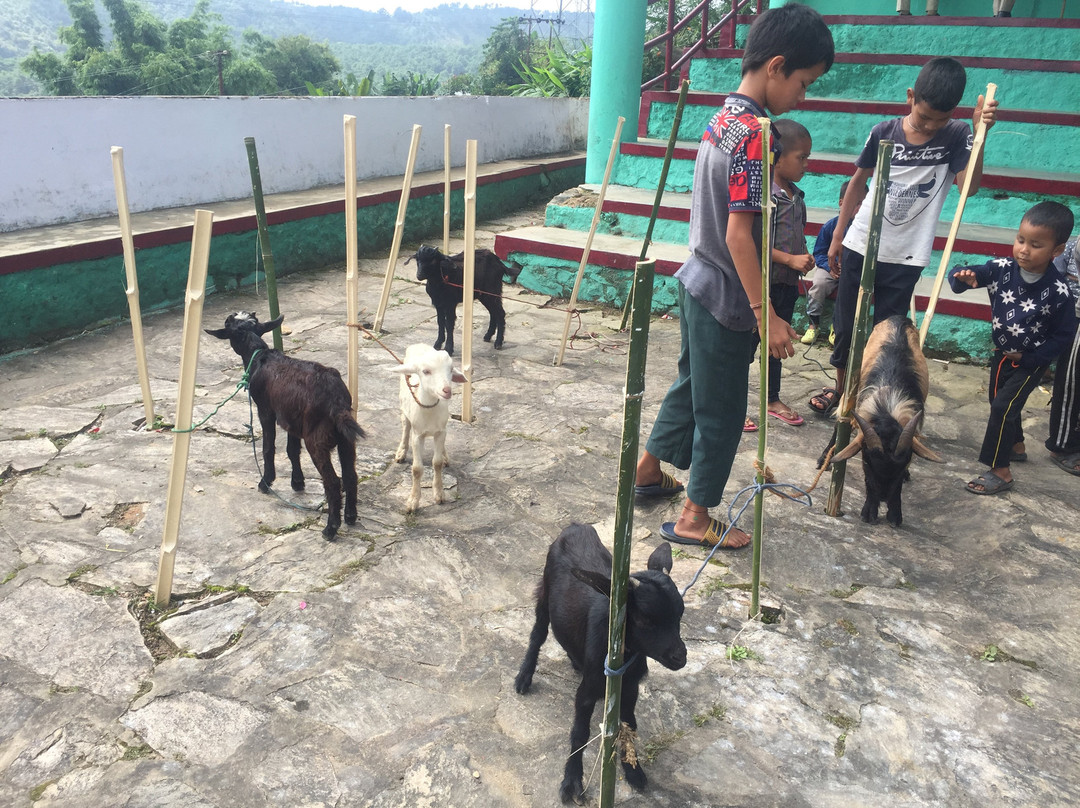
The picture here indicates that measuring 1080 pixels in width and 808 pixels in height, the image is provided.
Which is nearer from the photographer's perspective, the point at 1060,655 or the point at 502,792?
the point at 502,792

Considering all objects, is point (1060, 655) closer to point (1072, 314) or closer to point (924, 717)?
point (924, 717)

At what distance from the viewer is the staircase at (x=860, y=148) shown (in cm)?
692

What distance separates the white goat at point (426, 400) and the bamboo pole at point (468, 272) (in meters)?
0.56

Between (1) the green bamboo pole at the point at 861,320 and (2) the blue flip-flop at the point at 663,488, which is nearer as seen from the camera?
(1) the green bamboo pole at the point at 861,320

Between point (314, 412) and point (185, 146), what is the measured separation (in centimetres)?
659

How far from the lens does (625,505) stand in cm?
206

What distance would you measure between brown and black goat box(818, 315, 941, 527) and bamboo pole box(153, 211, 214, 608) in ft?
10.4

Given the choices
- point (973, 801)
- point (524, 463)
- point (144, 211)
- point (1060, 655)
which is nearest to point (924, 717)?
point (973, 801)

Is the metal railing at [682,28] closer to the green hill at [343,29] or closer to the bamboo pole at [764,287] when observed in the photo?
the bamboo pole at [764,287]

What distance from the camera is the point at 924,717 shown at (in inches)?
110

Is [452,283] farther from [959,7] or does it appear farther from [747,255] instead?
[959,7]

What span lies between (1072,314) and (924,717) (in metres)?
2.69

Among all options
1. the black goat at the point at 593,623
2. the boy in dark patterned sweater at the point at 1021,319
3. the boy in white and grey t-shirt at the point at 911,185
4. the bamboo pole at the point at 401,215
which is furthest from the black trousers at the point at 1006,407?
the bamboo pole at the point at 401,215

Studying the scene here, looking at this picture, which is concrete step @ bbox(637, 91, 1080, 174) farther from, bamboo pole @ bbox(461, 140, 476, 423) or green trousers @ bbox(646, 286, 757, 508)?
green trousers @ bbox(646, 286, 757, 508)
